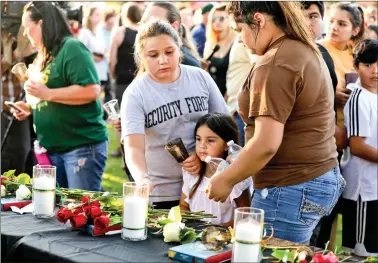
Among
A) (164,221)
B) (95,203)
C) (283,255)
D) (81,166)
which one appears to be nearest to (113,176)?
(81,166)

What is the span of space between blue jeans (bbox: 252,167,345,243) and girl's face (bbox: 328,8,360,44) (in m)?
1.76

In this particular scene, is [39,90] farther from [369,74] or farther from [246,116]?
[369,74]

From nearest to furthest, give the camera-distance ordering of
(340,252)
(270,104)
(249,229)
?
(249,229) < (340,252) < (270,104)

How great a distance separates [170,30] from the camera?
8.76 ft

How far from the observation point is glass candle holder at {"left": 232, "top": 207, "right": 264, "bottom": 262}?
1.70m

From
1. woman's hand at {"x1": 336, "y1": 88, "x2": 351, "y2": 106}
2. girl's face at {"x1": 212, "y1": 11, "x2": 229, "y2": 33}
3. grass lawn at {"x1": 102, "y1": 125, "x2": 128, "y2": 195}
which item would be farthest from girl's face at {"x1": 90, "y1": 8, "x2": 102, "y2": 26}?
woman's hand at {"x1": 336, "y1": 88, "x2": 351, "y2": 106}

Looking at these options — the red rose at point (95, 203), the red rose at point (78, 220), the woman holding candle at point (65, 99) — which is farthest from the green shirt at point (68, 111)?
the red rose at point (78, 220)

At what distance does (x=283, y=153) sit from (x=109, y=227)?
64 centimetres

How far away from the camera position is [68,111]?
353cm

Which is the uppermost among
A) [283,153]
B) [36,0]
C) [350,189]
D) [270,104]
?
[36,0]

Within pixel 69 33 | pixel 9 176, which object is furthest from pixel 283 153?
pixel 69 33

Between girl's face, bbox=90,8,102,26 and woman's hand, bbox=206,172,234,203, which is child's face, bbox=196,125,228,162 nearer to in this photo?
woman's hand, bbox=206,172,234,203

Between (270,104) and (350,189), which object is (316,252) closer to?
(270,104)

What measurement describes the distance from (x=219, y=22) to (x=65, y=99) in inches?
91.7
